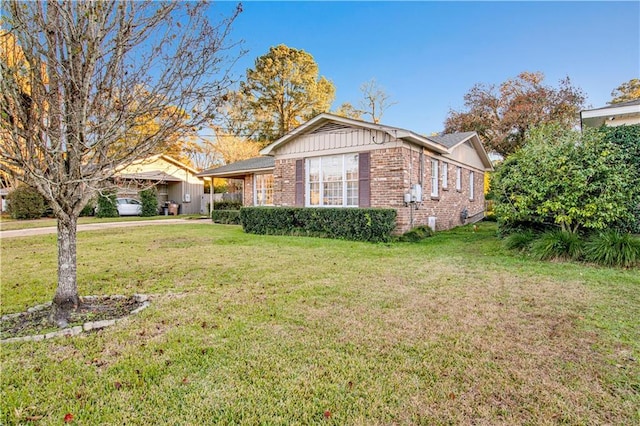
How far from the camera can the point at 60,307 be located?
3834mm

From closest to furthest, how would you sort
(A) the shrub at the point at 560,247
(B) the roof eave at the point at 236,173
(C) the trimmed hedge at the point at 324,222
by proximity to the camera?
(A) the shrub at the point at 560,247 < (C) the trimmed hedge at the point at 324,222 < (B) the roof eave at the point at 236,173

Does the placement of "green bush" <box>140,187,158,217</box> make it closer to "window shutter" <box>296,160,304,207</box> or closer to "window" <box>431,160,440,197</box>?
"window shutter" <box>296,160,304,207</box>

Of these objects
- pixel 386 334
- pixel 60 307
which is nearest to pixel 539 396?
pixel 386 334

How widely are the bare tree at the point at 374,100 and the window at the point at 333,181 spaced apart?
18.9 meters

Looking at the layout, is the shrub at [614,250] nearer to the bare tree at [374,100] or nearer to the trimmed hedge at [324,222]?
the trimmed hedge at [324,222]

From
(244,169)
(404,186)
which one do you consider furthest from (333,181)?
(244,169)

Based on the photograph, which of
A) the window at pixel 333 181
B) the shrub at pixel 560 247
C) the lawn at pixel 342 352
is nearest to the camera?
the lawn at pixel 342 352

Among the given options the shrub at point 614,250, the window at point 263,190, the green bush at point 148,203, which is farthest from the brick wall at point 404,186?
the green bush at point 148,203

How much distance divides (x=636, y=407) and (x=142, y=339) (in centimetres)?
394

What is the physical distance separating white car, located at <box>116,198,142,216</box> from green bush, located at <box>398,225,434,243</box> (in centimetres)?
2030

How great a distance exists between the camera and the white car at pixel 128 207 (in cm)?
2311

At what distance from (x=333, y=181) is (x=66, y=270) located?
8938 mm

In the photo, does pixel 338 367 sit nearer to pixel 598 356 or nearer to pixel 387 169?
pixel 598 356

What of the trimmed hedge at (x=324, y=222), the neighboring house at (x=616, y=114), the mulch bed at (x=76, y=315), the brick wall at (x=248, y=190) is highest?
the neighboring house at (x=616, y=114)
